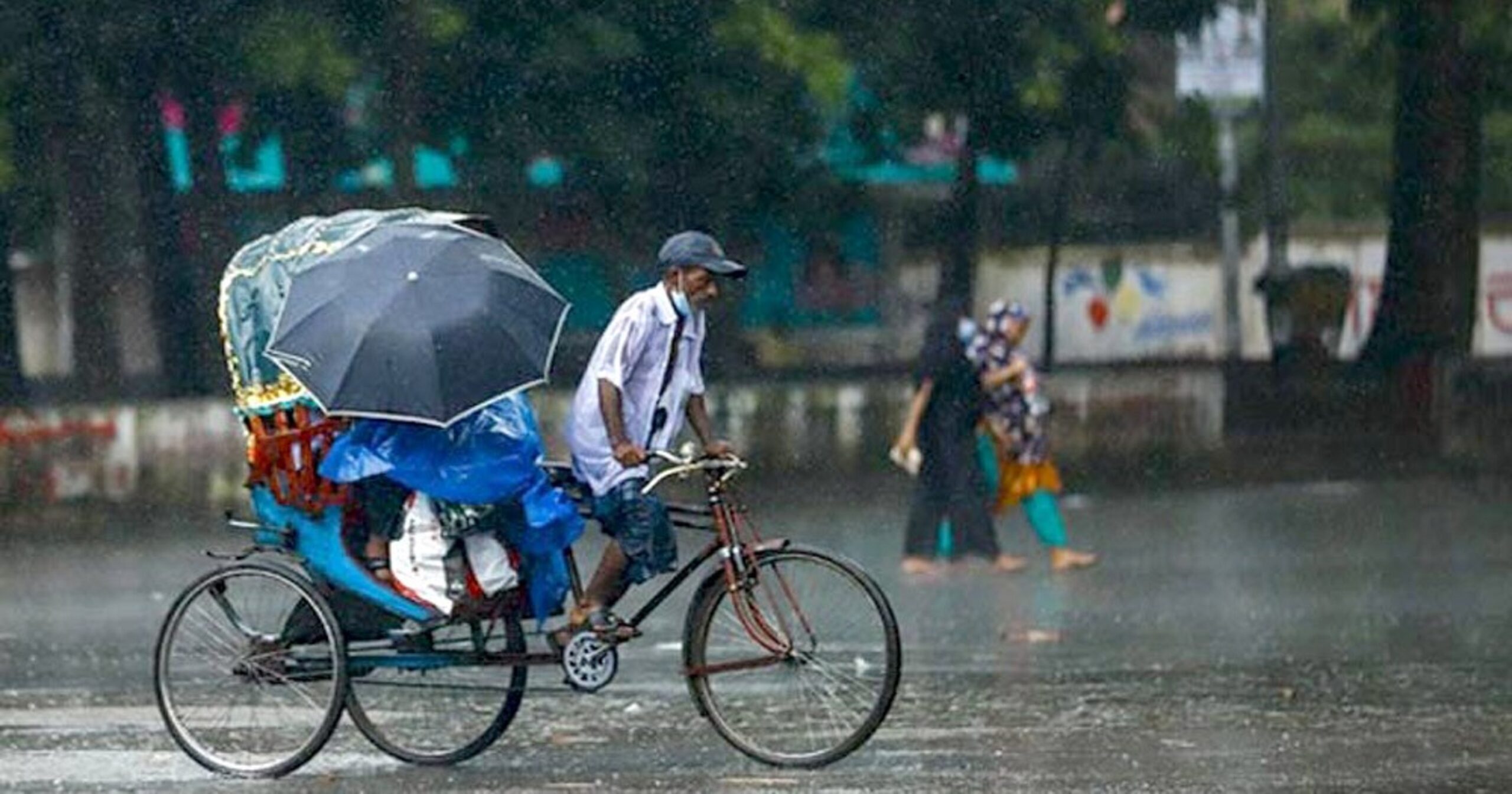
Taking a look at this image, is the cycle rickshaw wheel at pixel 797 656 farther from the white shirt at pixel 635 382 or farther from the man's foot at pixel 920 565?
the man's foot at pixel 920 565

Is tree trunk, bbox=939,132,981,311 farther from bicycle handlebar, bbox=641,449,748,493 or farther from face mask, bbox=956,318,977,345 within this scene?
bicycle handlebar, bbox=641,449,748,493

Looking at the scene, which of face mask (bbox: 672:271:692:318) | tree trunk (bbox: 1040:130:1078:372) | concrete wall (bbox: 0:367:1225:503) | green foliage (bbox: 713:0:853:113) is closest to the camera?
face mask (bbox: 672:271:692:318)

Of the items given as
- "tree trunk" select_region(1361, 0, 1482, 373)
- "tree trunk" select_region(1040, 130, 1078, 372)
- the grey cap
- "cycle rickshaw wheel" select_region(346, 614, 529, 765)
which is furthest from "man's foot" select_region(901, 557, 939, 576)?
"tree trunk" select_region(1361, 0, 1482, 373)

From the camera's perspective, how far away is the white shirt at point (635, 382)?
969cm

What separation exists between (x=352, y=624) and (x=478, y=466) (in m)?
0.64

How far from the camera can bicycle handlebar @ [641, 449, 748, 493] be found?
9.55 meters

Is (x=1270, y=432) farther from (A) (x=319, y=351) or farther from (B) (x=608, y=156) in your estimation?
(A) (x=319, y=351)

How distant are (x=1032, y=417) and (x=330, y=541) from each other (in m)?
8.43

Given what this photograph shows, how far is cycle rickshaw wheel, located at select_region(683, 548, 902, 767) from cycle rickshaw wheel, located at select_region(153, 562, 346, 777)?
1.06m

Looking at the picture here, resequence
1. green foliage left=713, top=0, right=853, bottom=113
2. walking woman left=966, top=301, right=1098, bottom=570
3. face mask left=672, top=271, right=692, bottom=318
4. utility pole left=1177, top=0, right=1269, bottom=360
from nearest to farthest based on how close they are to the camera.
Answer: face mask left=672, top=271, right=692, bottom=318 < walking woman left=966, top=301, right=1098, bottom=570 < green foliage left=713, top=0, right=853, bottom=113 < utility pole left=1177, top=0, right=1269, bottom=360

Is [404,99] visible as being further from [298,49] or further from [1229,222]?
[1229,222]

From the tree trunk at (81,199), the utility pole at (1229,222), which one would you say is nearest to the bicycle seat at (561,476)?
the tree trunk at (81,199)

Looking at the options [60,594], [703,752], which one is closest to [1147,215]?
[60,594]

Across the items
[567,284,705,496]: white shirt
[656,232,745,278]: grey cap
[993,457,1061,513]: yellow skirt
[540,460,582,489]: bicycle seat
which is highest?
[656,232,745,278]: grey cap
